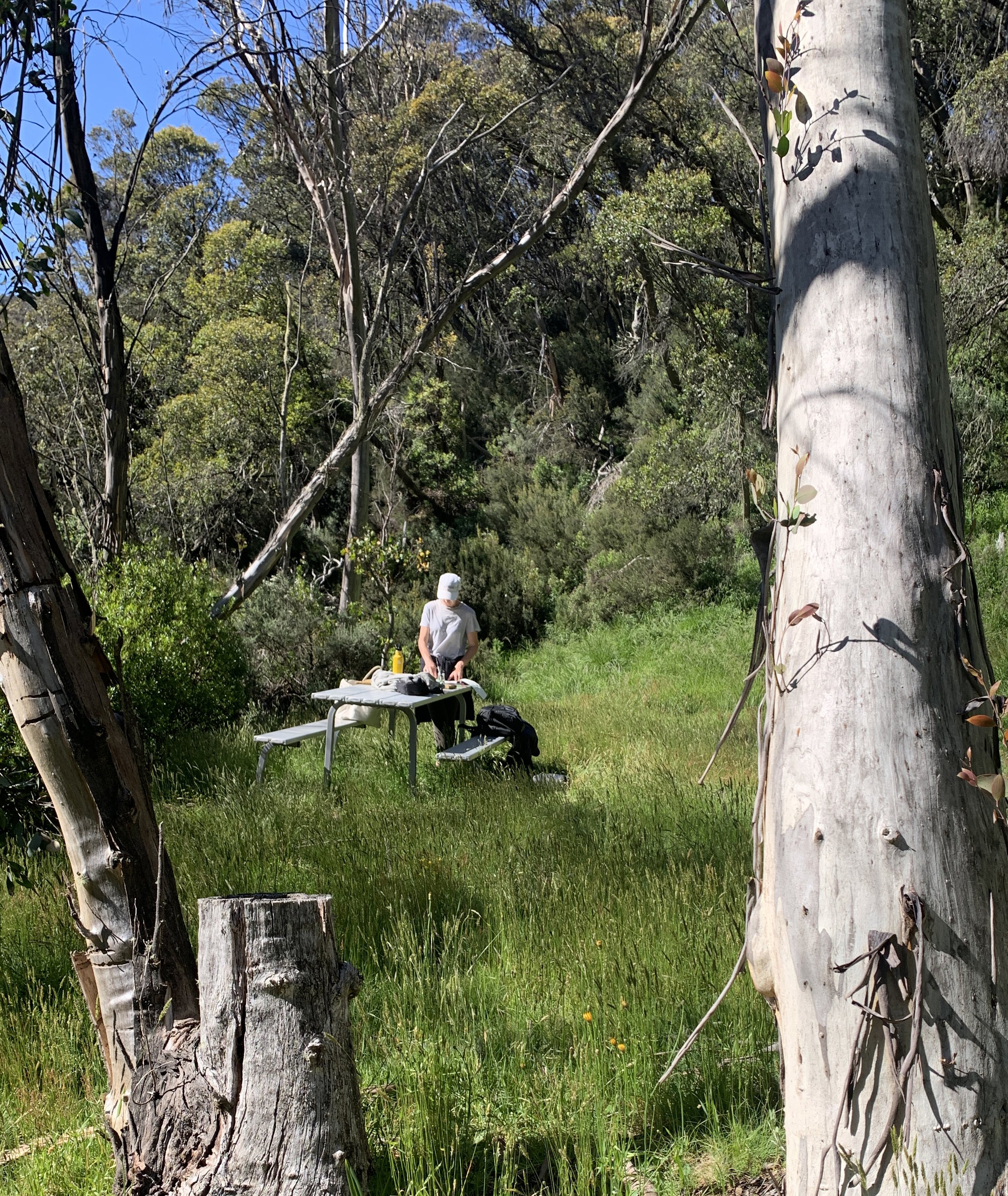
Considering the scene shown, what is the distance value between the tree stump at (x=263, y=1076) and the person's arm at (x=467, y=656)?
6.20 m

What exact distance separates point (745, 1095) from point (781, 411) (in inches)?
72.8

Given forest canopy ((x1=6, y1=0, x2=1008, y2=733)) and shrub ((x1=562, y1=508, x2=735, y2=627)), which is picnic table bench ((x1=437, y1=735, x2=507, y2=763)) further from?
shrub ((x1=562, y1=508, x2=735, y2=627))

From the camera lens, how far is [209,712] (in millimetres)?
9414

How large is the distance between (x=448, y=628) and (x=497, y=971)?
559 centimetres

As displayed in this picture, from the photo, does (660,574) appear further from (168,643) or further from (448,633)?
(168,643)

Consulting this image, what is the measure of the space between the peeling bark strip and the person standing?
20.3ft

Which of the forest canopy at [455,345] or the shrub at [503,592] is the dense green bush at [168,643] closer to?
the forest canopy at [455,345]

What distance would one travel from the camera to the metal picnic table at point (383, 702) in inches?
273

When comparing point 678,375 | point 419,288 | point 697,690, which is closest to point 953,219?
point 678,375

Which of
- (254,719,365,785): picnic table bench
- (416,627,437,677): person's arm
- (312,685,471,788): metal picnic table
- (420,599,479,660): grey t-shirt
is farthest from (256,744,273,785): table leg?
(420,599,479,660): grey t-shirt

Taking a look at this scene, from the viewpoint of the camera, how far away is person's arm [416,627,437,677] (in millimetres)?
8852

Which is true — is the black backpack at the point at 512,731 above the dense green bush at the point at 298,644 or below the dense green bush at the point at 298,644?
below

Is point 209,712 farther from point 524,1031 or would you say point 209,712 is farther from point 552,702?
point 524,1031

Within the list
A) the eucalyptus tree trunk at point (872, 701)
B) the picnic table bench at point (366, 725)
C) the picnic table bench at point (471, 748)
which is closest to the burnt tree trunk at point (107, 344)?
the picnic table bench at point (366, 725)
